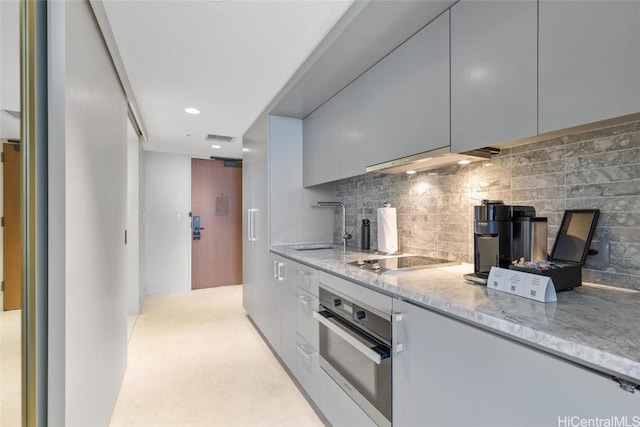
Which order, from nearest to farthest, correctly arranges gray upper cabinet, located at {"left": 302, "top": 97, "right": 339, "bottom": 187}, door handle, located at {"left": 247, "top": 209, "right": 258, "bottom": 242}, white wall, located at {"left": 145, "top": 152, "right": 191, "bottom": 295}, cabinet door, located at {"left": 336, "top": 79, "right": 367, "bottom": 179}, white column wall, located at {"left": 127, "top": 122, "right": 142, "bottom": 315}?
cabinet door, located at {"left": 336, "top": 79, "right": 367, "bottom": 179}, gray upper cabinet, located at {"left": 302, "top": 97, "right": 339, "bottom": 187}, door handle, located at {"left": 247, "top": 209, "right": 258, "bottom": 242}, white column wall, located at {"left": 127, "top": 122, "right": 142, "bottom": 315}, white wall, located at {"left": 145, "top": 152, "right": 191, "bottom": 295}

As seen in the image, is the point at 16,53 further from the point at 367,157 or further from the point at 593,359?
the point at 593,359

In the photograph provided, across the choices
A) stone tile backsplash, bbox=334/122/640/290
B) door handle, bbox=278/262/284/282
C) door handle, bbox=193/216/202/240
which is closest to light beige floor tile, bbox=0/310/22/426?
door handle, bbox=278/262/284/282

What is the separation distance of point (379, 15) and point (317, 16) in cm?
34

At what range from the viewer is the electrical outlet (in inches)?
44.8

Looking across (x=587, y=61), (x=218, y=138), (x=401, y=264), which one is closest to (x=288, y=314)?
(x=401, y=264)

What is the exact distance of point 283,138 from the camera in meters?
2.87

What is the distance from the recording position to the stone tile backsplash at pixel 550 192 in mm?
1083

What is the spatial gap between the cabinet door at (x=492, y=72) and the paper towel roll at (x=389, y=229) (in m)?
0.87

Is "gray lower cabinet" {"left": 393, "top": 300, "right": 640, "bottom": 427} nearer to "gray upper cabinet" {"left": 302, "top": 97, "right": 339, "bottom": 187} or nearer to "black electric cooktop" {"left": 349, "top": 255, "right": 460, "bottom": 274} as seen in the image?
"black electric cooktop" {"left": 349, "top": 255, "right": 460, "bottom": 274}

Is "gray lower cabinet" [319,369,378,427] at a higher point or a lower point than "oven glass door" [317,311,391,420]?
lower

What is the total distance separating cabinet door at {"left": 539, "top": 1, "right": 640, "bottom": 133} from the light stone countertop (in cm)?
56

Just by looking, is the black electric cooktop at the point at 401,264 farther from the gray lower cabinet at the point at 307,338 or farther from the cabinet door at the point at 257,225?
the cabinet door at the point at 257,225

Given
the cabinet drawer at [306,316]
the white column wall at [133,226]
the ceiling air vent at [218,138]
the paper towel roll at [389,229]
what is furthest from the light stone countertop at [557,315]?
the white column wall at [133,226]

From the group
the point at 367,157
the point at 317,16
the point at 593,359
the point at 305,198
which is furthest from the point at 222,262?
the point at 593,359
